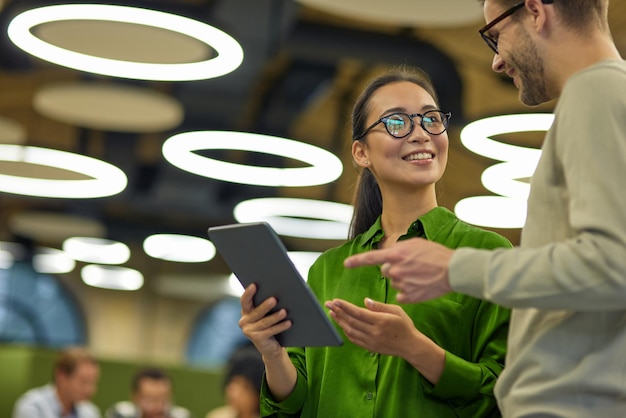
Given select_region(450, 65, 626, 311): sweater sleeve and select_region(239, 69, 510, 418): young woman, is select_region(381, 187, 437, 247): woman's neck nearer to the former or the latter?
select_region(239, 69, 510, 418): young woman

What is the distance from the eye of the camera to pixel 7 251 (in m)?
21.5

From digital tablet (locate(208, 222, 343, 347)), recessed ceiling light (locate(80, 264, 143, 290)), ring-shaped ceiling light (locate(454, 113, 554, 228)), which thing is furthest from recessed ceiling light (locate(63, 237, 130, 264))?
digital tablet (locate(208, 222, 343, 347))

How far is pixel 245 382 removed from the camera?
6.36 meters

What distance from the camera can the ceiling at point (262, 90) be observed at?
325 inches

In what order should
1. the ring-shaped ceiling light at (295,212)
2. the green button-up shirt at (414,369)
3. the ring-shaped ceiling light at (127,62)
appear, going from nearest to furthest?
1. the green button-up shirt at (414,369)
2. the ring-shaped ceiling light at (127,62)
3. the ring-shaped ceiling light at (295,212)

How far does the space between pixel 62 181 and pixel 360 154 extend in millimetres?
9916

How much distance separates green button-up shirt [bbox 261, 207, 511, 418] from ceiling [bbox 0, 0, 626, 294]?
0.54m

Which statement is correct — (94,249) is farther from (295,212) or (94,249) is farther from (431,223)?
(431,223)

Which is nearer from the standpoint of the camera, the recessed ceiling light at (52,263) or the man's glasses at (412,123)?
the man's glasses at (412,123)

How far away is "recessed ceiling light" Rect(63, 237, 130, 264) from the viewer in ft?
61.5

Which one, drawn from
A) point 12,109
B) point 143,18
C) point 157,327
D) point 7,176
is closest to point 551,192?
point 143,18

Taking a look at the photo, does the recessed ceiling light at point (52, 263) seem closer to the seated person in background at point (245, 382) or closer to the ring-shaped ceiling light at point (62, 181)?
the ring-shaped ceiling light at point (62, 181)

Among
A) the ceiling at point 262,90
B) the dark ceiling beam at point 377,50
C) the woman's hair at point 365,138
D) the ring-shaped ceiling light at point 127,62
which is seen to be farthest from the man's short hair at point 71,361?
the woman's hair at point 365,138

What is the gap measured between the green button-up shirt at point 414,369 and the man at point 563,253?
0.40m
